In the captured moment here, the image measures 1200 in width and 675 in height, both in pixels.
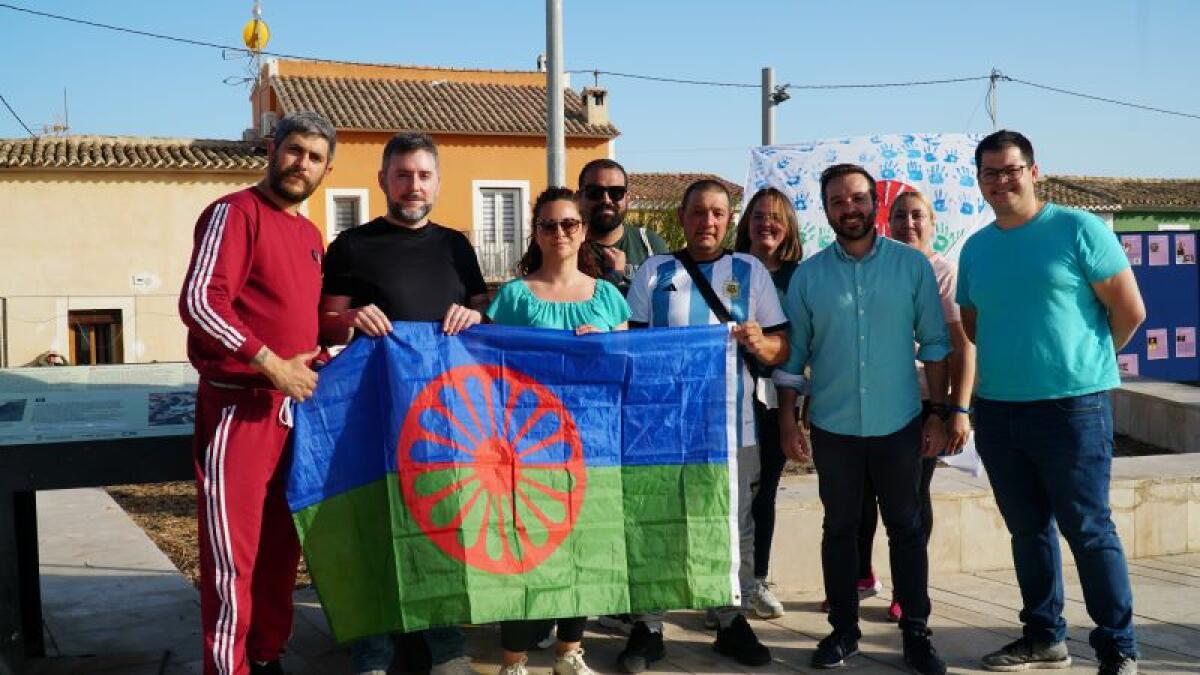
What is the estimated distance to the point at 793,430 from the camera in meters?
4.57

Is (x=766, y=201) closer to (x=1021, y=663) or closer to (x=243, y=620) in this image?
(x=1021, y=663)

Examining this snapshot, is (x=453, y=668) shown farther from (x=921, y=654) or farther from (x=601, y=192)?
(x=601, y=192)

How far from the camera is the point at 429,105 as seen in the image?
31.2m

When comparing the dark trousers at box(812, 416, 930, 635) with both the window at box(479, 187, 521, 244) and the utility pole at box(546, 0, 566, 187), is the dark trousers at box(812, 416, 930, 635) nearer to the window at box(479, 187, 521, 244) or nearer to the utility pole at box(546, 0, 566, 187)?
the utility pole at box(546, 0, 566, 187)

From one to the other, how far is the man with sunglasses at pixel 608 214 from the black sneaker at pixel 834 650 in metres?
1.61

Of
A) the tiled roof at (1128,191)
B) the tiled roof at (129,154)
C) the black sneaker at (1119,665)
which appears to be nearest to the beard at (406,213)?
the black sneaker at (1119,665)

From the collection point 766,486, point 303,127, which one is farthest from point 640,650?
point 303,127

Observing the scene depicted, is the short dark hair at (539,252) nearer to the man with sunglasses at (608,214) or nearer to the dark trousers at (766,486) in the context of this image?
the man with sunglasses at (608,214)

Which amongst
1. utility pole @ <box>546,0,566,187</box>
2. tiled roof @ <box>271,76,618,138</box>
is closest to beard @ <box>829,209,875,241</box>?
utility pole @ <box>546,0,566,187</box>

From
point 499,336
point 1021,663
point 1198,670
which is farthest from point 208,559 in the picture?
point 1198,670

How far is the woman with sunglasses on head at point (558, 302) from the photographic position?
168 inches

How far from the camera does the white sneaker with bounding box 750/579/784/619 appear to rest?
17.1 ft

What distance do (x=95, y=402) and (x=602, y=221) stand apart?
221 cm

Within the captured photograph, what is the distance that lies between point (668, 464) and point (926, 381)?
120 centimetres
